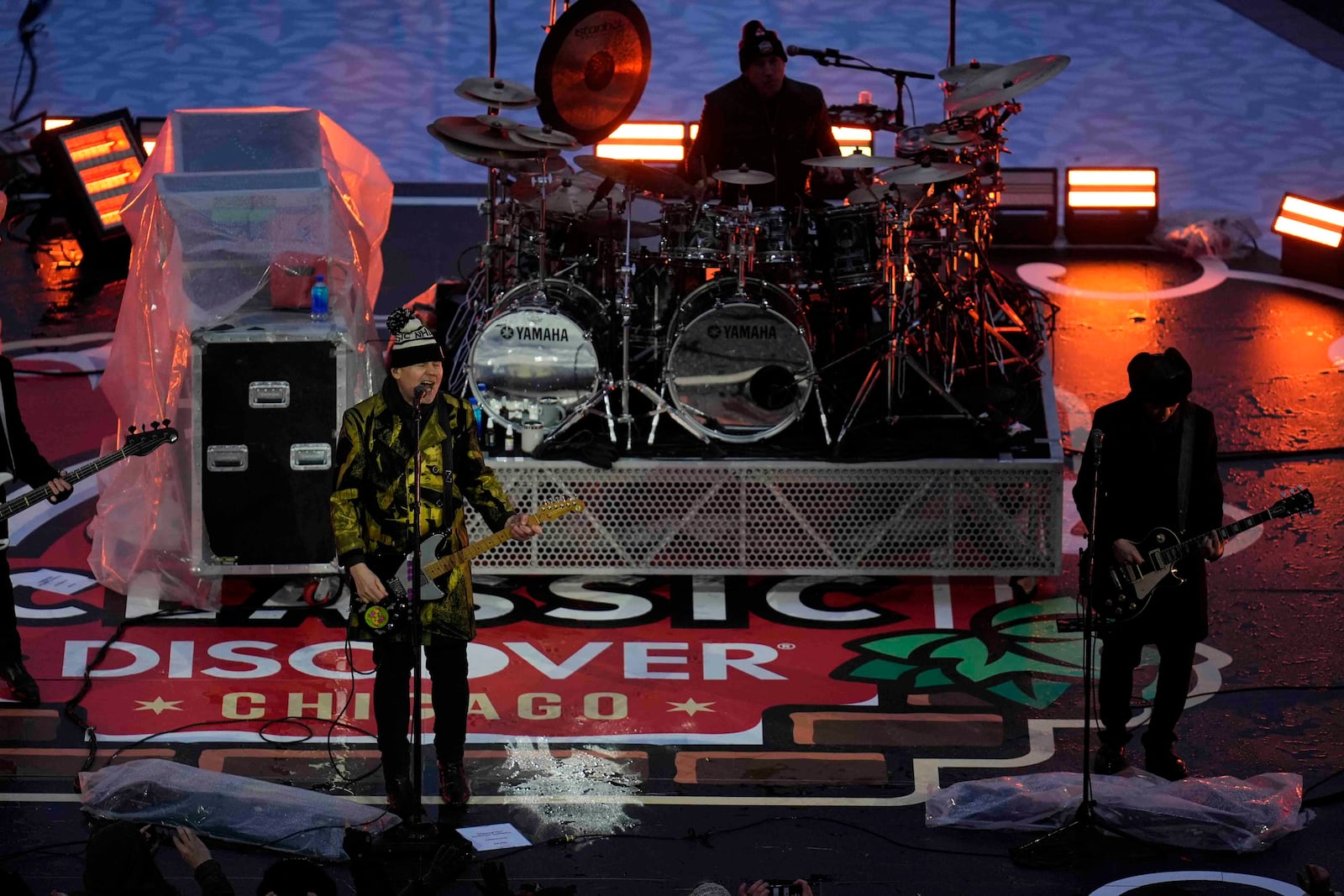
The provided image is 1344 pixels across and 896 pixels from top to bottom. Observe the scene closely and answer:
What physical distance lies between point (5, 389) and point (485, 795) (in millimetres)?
2444

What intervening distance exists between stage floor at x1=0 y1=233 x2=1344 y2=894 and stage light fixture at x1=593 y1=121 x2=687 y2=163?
5165mm

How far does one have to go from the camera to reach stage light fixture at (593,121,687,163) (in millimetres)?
14031

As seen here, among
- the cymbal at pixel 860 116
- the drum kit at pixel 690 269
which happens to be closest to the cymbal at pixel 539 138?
the drum kit at pixel 690 269

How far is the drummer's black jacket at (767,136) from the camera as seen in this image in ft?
33.6

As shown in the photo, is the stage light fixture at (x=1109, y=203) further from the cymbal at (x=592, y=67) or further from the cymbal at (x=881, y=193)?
the cymbal at (x=592, y=67)

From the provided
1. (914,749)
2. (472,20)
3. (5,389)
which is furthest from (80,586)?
(472,20)

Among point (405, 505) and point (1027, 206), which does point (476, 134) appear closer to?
point (405, 505)

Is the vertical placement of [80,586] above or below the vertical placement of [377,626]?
below

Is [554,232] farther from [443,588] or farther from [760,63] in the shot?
[443,588]

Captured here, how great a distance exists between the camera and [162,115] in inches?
596

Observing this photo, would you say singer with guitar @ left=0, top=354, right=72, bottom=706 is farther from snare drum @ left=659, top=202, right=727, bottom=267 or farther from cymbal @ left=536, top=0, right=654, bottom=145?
snare drum @ left=659, top=202, right=727, bottom=267

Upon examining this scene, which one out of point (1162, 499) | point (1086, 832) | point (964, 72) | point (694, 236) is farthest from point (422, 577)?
point (964, 72)

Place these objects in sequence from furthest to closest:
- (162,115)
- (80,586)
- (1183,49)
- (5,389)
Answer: (1183,49), (162,115), (80,586), (5,389)

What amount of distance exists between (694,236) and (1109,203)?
5.66 m
